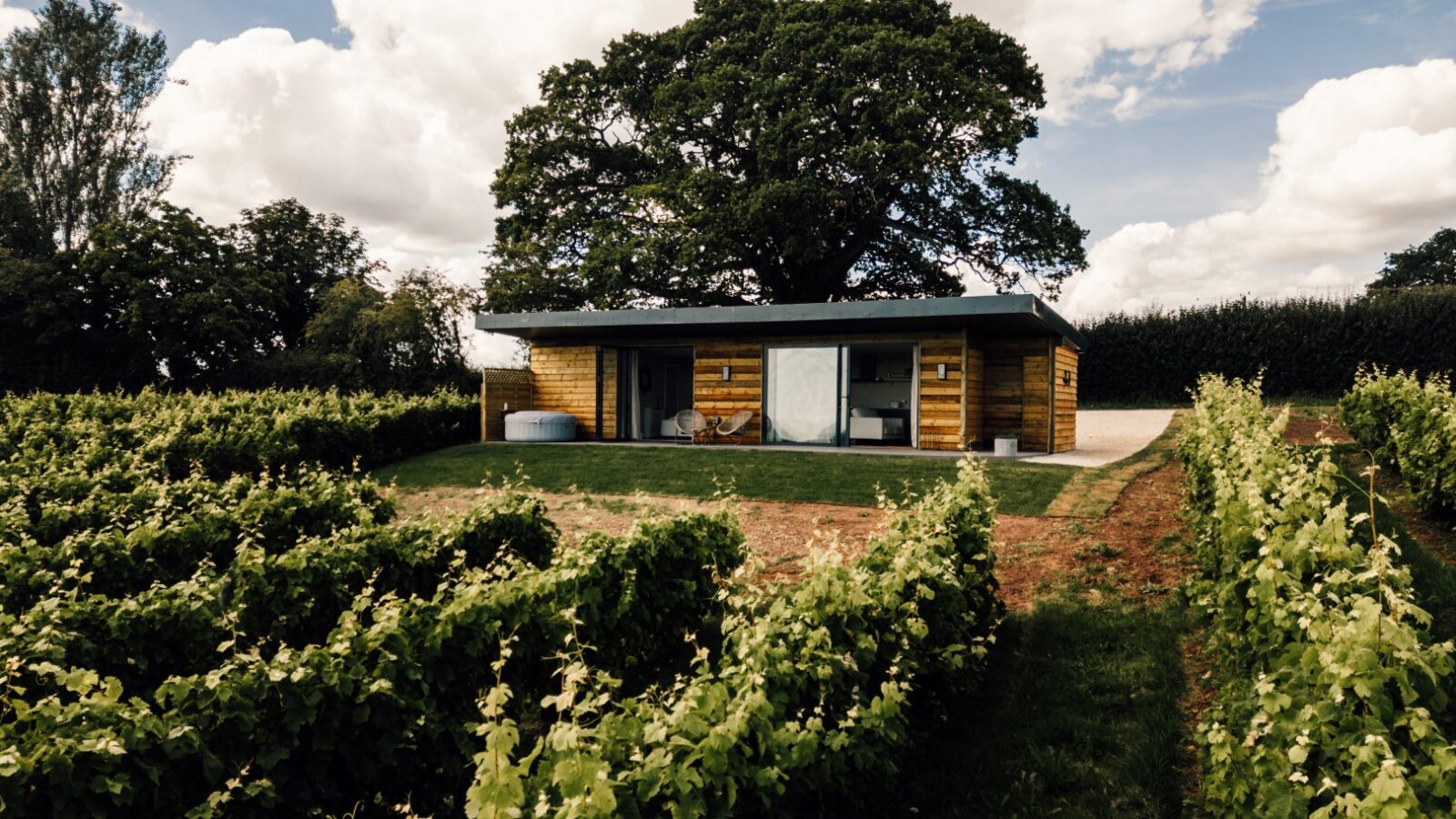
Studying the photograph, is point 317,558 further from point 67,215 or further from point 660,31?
point 67,215

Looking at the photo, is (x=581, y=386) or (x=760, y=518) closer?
(x=760, y=518)

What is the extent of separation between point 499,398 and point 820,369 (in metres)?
7.40

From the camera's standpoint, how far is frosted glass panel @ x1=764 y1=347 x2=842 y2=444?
51.8 feet

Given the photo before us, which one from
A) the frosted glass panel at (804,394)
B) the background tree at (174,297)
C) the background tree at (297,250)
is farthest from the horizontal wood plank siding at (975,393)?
the background tree at (297,250)

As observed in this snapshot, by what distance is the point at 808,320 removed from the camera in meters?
15.1

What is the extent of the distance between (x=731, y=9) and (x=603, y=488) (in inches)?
660

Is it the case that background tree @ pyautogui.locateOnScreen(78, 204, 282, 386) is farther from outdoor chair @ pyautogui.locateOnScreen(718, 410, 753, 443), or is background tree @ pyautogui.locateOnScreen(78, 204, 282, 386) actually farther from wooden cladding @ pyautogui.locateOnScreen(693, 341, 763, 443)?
outdoor chair @ pyautogui.locateOnScreen(718, 410, 753, 443)

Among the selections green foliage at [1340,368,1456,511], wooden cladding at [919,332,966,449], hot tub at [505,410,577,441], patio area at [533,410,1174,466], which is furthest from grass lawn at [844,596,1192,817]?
hot tub at [505,410,577,441]

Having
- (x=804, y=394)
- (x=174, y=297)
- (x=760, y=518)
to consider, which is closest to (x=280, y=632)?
(x=760, y=518)

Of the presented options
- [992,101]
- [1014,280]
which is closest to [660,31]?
[992,101]

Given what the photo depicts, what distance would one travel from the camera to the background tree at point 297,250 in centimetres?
3472

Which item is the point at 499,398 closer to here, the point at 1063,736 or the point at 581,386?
the point at 581,386

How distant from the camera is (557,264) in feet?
79.0

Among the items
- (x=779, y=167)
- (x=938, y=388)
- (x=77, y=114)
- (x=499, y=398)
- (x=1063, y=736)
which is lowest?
(x=1063, y=736)
